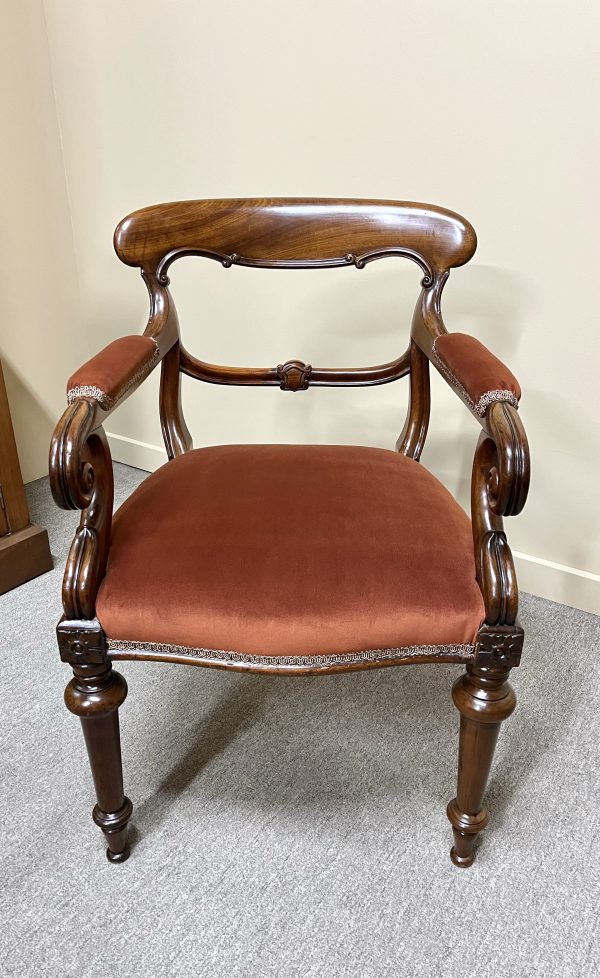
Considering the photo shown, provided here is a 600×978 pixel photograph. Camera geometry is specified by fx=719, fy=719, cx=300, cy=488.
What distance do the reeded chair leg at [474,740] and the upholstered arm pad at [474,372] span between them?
1.15 ft

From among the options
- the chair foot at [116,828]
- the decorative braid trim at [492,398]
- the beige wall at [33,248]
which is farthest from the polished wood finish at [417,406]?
the beige wall at [33,248]

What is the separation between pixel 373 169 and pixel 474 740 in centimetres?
125

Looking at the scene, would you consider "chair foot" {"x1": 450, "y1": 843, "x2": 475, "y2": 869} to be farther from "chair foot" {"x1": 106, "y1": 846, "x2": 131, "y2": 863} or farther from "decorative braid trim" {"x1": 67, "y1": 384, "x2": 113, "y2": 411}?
"decorative braid trim" {"x1": 67, "y1": 384, "x2": 113, "y2": 411}

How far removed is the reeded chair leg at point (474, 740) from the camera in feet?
3.12

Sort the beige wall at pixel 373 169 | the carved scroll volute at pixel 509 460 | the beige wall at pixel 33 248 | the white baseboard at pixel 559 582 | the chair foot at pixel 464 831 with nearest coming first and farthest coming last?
the carved scroll volute at pixel 509 460 < the chair foot at pixel 464 831 < the beige wall at pixel 373 169 < the white baseboard at pixel 559 582 < the beige wall at pixel 33 248

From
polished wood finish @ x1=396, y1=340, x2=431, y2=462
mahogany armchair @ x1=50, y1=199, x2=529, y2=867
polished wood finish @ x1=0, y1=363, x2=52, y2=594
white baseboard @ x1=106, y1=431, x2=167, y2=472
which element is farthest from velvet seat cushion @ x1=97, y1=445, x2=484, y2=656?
white baseboard @ x1=106, y1=431, x2=167, y2=472

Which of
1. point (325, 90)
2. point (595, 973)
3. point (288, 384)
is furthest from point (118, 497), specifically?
point (595, 973)

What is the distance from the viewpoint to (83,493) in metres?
0.90

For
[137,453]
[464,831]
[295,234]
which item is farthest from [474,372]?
[137,453]

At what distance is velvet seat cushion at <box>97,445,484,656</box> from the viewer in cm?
89

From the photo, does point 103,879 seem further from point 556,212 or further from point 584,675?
point 556,212

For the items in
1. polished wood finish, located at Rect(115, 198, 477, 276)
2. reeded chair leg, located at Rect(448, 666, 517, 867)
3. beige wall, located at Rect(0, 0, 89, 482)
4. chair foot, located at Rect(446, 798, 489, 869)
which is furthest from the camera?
beige wall, located at Rect(0, 0, 89, 482)

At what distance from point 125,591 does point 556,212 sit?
1.15 m

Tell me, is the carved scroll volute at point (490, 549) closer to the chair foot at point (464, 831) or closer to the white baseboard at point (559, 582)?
the chair foot at point (464, 831)
